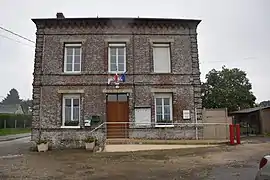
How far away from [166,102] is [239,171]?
9.00 m

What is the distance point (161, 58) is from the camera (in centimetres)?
1753

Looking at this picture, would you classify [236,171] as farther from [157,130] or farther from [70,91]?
[70,91]

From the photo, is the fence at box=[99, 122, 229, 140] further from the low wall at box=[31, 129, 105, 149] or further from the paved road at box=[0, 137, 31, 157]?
the paved road at box=[0, 137, 31, 157]

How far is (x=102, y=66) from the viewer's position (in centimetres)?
1698

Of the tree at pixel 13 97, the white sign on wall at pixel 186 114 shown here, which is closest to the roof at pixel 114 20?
the white sign on wall at pixel 186 114

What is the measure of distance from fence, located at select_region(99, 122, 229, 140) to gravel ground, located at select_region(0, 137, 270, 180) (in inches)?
157

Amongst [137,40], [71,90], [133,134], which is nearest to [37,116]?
[71,90]

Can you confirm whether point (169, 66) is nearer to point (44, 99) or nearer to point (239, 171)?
point (44, 99)

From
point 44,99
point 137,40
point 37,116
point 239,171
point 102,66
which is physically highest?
point 137,40

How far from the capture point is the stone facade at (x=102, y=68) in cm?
1652

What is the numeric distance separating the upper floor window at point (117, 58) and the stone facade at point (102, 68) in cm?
30

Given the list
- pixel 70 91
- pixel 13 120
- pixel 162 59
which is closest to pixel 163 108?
pixel 162 59

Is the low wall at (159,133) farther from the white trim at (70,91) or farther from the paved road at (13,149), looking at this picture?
the paved road at (13,149)

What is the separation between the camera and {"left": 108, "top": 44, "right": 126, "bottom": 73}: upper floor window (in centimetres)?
1717
